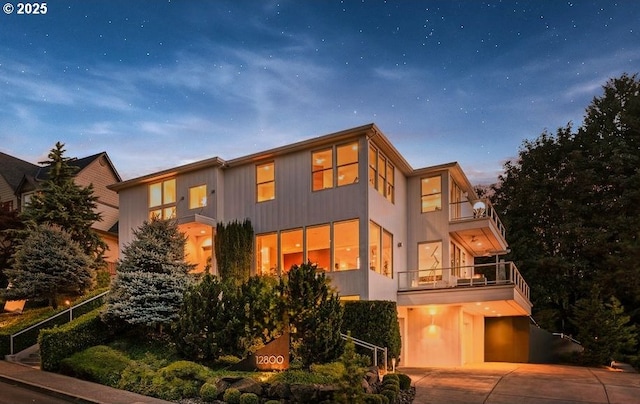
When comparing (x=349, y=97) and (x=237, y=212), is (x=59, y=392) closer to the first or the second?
(x=237, y=212)

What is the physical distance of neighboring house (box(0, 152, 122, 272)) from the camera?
3266 cm

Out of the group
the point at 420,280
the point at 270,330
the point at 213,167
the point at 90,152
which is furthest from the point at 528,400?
the point at 90,152

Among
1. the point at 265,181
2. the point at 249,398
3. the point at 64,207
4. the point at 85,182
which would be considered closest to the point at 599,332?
the point at 265,181

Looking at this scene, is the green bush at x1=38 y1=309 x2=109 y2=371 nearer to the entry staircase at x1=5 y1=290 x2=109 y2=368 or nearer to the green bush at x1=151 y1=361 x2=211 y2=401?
the entry staircase at x1=5 y1=290 x2=109 y2=368

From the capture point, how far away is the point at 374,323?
17531 millimetres

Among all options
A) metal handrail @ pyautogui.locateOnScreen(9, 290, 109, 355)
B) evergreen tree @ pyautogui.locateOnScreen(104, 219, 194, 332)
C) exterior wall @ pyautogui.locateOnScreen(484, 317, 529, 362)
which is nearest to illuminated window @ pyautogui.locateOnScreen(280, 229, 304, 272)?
evergreen tree @ pyautogui.locateOnScreen(104, 219, 194, 332)

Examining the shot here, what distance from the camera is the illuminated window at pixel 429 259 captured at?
22984 mm

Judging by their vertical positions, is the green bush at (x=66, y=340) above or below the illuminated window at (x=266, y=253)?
below

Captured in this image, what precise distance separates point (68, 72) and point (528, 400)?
56.6ft

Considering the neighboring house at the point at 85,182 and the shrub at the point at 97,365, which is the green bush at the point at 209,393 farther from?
the neighboring house at the point at 85,182

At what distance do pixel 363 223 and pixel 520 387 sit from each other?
7319mm

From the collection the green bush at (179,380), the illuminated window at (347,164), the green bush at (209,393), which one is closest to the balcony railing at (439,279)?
the illuminated window at (347,164)

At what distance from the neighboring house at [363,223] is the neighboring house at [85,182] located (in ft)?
26.7

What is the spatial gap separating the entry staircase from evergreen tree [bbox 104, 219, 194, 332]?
0.89 meters
